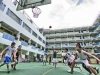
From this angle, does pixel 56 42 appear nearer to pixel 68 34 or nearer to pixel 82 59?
pixel 68 34

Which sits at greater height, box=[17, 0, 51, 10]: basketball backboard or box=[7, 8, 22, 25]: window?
box=[7, 8, 22, 25]: window

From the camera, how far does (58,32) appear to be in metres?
43.8

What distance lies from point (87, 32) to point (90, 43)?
160 inches

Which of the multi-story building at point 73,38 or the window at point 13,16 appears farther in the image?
the multi-story building at point 73,38

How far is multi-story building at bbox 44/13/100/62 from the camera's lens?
3653 centimetres

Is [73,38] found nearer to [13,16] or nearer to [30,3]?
[13,16]

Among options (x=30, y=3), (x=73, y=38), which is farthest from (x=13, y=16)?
(x=73, y=38)

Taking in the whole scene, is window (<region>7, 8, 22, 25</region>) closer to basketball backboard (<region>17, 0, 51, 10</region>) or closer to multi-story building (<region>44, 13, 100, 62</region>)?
basketball backboard (<region>17, 0, 51, 10</region>)

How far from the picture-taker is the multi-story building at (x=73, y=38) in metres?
36.5

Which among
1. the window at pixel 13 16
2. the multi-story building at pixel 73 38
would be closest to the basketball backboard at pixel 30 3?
the window at pixel 13 16

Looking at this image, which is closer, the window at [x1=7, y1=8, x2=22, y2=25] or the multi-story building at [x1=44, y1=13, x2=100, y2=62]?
the window at [x1=7, y1=8, x2=22, y2=25]

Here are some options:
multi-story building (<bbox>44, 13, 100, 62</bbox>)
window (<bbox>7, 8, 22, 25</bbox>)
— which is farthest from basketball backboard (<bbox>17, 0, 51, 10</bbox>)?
multi-story building (<bbox>44, 13, 100, 62</bbox>)

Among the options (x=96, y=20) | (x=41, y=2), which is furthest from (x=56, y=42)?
(x=41, y=2)

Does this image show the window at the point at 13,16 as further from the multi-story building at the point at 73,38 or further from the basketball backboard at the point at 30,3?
the multi-story building at the point at 73,38
